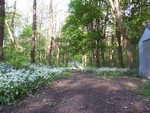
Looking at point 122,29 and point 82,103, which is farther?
point 122,29

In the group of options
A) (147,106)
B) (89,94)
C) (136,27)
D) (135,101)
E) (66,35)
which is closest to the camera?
(147,106)

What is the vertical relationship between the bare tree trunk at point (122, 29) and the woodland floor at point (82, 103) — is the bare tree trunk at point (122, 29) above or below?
above

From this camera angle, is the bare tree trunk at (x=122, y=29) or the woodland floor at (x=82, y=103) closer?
the woodland floor at (x=82, y=103)

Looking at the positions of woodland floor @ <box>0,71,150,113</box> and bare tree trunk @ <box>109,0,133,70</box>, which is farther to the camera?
bare tree trunk @ <box>109,0,133,70</box>

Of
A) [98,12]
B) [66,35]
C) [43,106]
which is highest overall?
[98,12]

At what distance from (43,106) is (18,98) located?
5.19 feet

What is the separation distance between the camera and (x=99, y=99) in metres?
7.87

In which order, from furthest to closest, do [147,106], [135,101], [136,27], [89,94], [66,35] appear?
[66,35] < [136,27] < [89,94] < [135,101] < [147,106]

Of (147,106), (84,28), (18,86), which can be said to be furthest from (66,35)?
(147,106)

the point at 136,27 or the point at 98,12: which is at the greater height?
the point at 98,12

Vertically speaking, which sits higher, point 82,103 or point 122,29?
point 122,29

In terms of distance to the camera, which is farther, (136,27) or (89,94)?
(136,27)

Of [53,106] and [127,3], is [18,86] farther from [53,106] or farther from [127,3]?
[127,3]

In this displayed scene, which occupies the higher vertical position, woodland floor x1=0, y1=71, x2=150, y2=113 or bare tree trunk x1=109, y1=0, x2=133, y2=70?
bare tree trunk x1=109, y1=0, x2=133, y2=70
